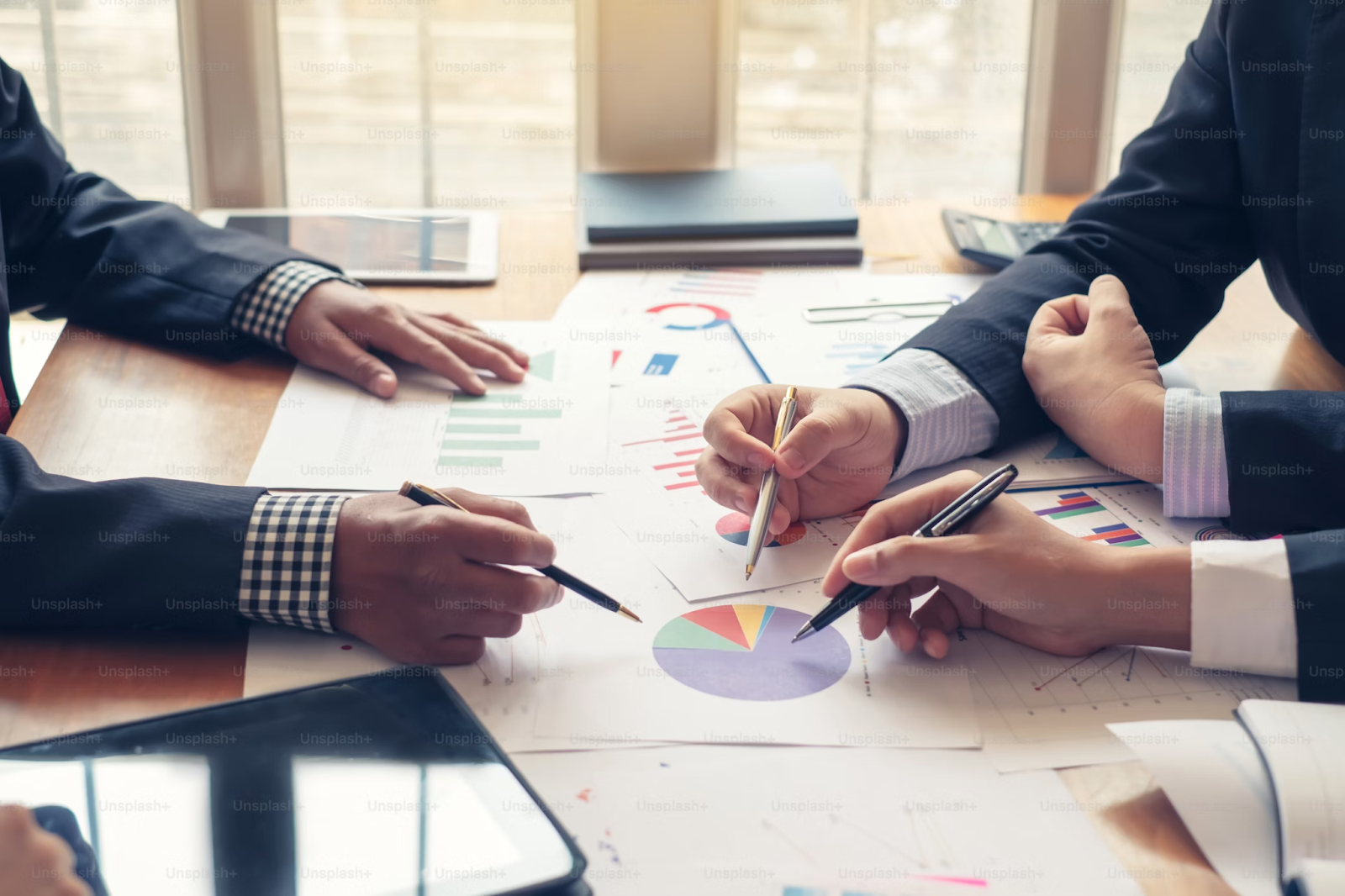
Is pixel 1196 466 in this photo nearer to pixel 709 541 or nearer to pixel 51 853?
pixel 709 541

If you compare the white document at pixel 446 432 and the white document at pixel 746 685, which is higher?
the white document at pixel 446 432

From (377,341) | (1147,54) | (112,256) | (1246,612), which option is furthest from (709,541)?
(1147,54)

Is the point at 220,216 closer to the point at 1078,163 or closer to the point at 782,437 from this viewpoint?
the point at 782,437

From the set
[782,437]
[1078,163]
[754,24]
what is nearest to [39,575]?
[782,437]

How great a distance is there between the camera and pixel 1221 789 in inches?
24.5

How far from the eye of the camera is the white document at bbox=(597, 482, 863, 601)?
843 millimetres

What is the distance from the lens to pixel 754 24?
1757 mm

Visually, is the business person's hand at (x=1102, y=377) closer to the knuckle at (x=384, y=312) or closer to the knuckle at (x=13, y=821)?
the knuckle at (x=384, y=312)

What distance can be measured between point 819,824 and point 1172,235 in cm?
80

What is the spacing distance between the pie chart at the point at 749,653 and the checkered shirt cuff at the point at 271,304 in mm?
611

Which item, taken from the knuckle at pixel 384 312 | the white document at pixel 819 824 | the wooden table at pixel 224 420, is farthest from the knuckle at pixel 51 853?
the knuckle at pixel 384 312

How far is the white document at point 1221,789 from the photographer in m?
0.58

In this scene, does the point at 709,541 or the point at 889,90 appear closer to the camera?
the point at 709,541

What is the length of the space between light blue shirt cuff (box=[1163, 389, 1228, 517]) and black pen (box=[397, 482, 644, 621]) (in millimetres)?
433
